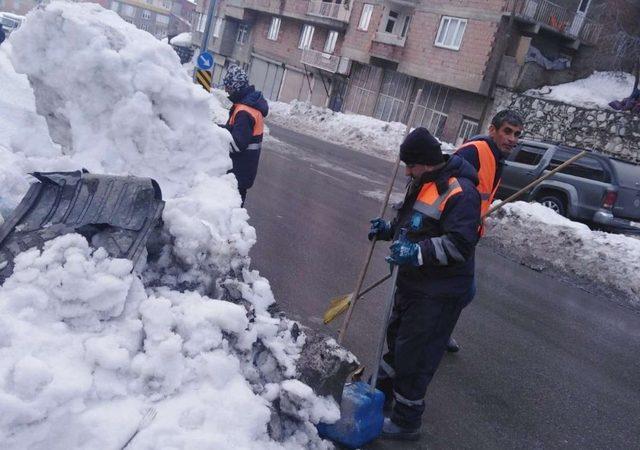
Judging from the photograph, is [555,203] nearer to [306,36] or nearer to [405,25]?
[405,25]

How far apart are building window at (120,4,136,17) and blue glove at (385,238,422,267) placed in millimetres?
81994

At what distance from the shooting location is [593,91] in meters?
21.0

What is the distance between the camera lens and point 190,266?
2898 millimetres

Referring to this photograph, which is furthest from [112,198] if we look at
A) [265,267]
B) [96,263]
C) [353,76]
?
[353,76]

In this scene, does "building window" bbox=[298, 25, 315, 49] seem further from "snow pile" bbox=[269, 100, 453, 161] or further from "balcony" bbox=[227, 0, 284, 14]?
"snow pile" bbox=[269, 100, 453, 161]

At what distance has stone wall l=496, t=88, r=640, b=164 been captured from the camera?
57.9 feet

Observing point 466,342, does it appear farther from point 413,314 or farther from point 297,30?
point 297,30

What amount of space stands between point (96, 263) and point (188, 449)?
3.12 ft

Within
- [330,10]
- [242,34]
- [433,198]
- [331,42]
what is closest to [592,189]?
[433,198]

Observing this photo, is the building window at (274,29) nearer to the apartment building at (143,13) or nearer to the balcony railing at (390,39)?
the balcony railing at (390,39)

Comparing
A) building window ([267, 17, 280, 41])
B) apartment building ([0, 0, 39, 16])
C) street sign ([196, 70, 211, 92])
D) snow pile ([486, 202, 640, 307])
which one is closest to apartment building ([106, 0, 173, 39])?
apartment building ([0, 0, 39, 16])

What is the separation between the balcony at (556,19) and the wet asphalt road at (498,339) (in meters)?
16.4

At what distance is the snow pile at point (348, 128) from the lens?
67.2 feet

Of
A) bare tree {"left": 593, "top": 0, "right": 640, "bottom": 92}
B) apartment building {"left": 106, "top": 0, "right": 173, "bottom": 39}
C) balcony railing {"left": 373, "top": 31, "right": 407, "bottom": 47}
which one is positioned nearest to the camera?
bare tree {"left": 593, "top": 0, "right": 640, "bottom": 92}
